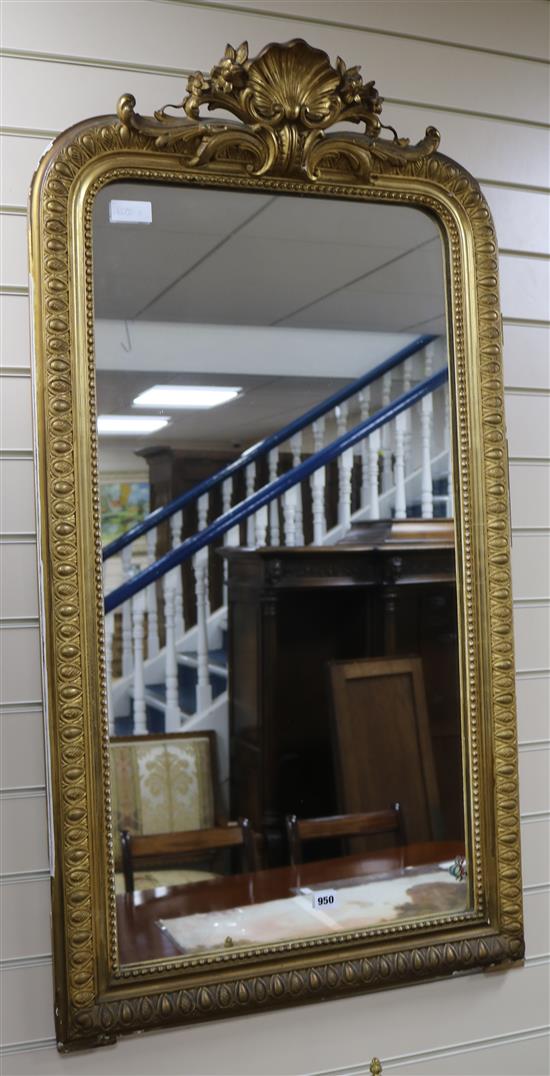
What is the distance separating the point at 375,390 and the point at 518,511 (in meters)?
0.34

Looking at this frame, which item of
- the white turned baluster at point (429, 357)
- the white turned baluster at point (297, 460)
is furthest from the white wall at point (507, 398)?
the white turned baluster at point (297, 460)

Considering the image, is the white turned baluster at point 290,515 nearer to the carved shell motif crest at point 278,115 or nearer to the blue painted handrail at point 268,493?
the blue painted handrail at point 268,493

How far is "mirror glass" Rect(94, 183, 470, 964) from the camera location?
57.0 inches

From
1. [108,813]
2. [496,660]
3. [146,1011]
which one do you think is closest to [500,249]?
[496,660]

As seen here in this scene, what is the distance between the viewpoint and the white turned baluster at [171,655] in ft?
4.81

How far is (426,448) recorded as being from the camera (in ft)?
5.34

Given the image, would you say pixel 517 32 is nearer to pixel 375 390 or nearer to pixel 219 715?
pixel 375 390

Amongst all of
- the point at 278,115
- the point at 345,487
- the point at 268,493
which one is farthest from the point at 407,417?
the point at 278,115

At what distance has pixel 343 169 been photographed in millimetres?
1570

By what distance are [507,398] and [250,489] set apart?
496 millimetres

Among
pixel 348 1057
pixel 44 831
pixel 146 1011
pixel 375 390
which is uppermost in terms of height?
pixel 375 390

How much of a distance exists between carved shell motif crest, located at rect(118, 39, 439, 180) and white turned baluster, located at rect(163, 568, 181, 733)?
23.4 inches

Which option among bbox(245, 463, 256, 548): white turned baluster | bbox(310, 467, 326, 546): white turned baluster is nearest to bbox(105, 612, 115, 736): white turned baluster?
bbox(245, 463, 256, 548): white turned baluster

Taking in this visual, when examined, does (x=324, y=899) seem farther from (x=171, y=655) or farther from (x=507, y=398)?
(x=507, y=398)
